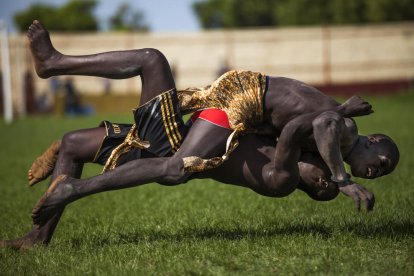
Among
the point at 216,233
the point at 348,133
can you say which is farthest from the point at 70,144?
the point at 348,133

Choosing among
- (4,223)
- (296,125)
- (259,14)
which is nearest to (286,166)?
(296,125)

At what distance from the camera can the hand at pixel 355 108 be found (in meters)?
5.53

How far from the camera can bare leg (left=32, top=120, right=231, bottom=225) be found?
5.40 meters

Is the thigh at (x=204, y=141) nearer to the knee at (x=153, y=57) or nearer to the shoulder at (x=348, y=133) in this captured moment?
the knee at (x=153, y=57)

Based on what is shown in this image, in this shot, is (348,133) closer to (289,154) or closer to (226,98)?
(289,154)

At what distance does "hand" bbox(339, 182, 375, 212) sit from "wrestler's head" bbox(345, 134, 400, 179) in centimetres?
40

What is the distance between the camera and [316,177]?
5.85 metres

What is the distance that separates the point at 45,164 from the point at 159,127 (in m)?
1.20

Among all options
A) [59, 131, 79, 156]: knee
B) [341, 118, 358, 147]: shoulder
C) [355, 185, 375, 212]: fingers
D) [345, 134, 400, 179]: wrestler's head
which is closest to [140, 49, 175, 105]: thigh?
[59, 131, 79, 156]: knee

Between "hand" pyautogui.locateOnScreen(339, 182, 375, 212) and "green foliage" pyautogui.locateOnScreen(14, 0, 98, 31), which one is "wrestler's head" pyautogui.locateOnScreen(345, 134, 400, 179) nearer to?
"hand" pyautogui.locateOnScreen(339, 182, 375, 212)

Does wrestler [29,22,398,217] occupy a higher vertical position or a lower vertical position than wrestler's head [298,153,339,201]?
higher

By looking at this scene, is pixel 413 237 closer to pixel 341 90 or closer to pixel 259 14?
pixel 341 90

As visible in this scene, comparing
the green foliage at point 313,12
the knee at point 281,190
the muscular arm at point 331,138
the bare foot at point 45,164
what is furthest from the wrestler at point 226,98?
the green foliage at point 313,12

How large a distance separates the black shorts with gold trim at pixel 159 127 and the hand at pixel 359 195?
1398mm
